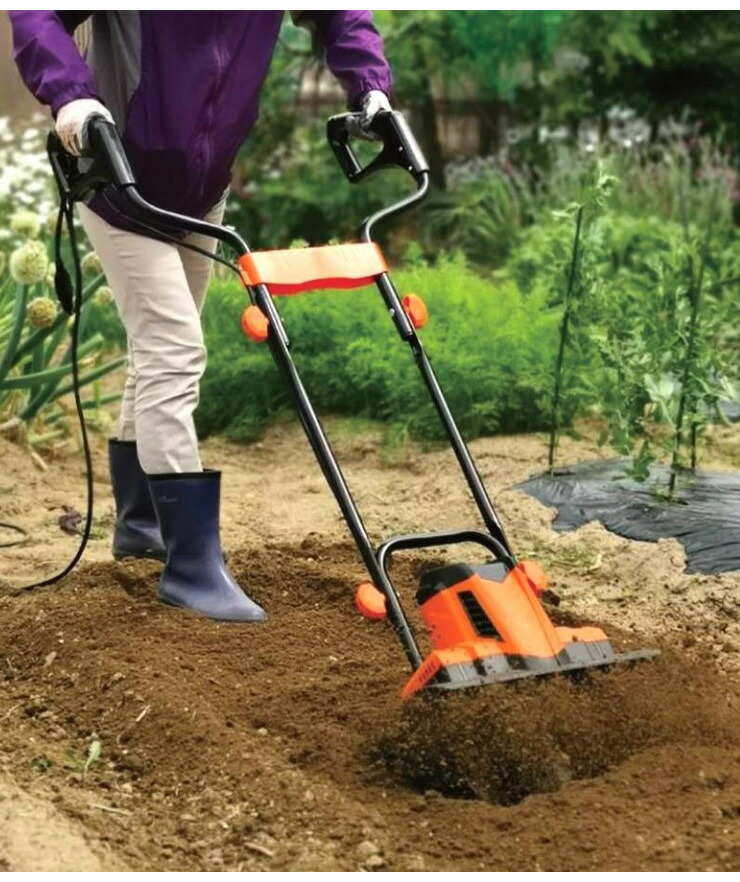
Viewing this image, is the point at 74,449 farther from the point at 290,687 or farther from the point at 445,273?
the point at 290,687

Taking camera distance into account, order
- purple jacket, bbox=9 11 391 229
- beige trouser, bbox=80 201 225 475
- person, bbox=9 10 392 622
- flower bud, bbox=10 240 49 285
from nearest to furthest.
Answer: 1. purple jacket, bbox=9 11 391 229
2. person, bbox=9 10 392 622
3. beige trouser, bbox=80 201 225 475
4. flower bud, bbox=10 240 49 285

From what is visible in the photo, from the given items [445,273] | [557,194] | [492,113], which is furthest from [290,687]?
[492,113]

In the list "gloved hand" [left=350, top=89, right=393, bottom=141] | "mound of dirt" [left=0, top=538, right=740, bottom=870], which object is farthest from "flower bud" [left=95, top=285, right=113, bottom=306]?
"mound of dirt" [left=0, top=538, right=740, bottom=870]

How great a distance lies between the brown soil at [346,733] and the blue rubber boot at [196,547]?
0.18 feet

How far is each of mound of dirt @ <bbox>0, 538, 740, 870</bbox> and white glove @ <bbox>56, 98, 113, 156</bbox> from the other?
1057mm

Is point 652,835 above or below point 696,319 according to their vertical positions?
below

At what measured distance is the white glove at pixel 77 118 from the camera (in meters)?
3.04

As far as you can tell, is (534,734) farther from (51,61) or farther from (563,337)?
(563,337)

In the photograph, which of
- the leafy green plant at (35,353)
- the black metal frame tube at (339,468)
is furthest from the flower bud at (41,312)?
the black metal frame tube at (339,468)

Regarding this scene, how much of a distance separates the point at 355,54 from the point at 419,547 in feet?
3.99

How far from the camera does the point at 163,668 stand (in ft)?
10.1

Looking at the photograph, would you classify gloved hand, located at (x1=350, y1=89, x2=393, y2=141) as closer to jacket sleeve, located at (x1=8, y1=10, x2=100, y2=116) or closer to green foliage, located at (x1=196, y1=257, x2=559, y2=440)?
jacket sleeve, located at (x1=8, y1=10, x2=100, y2=116)

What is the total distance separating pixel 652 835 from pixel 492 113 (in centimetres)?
827

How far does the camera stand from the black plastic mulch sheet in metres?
3.82
